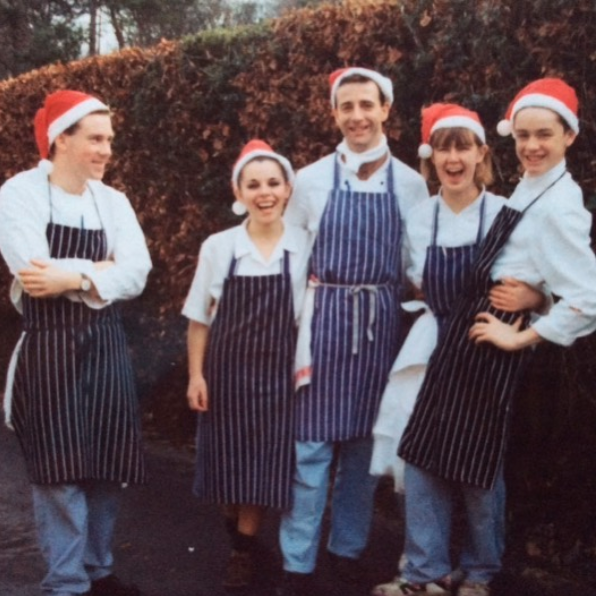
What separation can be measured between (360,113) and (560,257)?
3.62ft

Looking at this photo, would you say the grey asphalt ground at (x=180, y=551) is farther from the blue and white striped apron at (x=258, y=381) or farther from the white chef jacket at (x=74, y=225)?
the white chef jacket at (x=74, y=225)

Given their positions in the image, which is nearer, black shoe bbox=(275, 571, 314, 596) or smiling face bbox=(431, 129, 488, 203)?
smiling face bbox=(431, 129, 488, 203)

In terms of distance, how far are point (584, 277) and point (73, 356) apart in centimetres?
192

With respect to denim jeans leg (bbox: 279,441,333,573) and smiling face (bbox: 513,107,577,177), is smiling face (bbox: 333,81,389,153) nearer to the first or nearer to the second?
smiling face (bbox: 513,107,577,177)

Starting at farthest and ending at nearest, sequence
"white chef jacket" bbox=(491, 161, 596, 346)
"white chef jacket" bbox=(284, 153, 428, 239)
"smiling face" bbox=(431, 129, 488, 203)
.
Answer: "white chef jacket" bbox=(284, 153, 428, 239), "smiling face" bbox=(431, 129, 488, 203), "white chef jacket" bbox=(491, 161, 596, 346)

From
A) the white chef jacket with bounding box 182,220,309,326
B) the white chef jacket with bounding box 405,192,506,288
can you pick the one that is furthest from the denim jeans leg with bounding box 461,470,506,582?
the white chef jacket with bounding box 182,220,309,326

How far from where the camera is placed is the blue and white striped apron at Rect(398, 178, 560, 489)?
376cm

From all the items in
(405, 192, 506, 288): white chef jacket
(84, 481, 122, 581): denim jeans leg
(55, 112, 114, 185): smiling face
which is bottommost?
(84, 481, 122, 581): denim jeans leg

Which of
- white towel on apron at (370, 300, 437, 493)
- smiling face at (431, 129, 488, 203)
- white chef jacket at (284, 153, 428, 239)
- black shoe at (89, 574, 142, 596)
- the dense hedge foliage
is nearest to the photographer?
smiling face at (431, 129, 488, 203)

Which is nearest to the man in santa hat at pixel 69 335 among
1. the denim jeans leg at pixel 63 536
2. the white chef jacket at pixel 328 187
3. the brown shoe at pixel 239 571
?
the denim jeans leg at pixel 63 536

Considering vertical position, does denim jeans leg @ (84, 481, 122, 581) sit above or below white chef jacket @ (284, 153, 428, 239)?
below

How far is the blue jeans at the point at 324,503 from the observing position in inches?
163

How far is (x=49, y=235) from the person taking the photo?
387cm

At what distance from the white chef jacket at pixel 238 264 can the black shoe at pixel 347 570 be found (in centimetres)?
111
